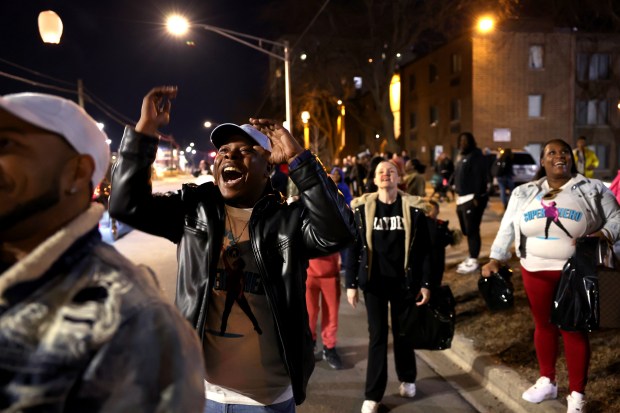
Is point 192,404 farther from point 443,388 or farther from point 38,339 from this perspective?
point 443,388

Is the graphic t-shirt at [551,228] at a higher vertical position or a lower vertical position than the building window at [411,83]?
lower

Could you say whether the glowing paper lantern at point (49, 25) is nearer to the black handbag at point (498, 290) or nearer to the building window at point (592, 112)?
the black handbag at point (498, 290)

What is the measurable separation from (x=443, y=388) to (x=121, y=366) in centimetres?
439

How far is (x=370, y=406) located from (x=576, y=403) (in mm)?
1547

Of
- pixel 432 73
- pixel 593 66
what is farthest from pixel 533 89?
pixel 432 73

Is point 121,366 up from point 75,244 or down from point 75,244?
down

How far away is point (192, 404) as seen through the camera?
1176mm

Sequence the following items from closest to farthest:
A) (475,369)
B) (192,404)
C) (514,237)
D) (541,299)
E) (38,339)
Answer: (38,339), (192,404), (541,299), (514,237), (475,369)

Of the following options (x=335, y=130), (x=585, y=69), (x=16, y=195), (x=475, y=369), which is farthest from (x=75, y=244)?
(x=335, y=130)

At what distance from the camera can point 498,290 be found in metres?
4.62

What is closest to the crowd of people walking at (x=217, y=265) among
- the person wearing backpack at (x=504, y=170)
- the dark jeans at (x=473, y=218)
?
the dark jeans at (x=473, y=218)

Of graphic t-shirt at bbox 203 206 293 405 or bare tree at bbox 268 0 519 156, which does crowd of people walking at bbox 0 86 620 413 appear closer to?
graphic t-shirt at bbox 203 206 293 405

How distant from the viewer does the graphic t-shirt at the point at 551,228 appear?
4.16 m

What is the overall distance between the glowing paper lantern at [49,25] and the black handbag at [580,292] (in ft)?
34.3
